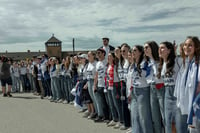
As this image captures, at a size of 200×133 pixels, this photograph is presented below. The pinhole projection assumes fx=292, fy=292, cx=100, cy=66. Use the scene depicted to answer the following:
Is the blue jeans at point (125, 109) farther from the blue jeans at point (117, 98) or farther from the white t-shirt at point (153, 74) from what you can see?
the white t-shirt at point (153, 74)

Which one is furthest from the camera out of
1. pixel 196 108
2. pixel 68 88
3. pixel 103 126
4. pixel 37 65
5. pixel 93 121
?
pixel 37 65

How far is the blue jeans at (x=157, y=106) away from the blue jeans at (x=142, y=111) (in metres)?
0.10

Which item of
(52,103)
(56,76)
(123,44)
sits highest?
(123,44)

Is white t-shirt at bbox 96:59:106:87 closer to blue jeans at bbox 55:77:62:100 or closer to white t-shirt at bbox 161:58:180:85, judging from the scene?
white t-shirt at bbox 161:58:180:85

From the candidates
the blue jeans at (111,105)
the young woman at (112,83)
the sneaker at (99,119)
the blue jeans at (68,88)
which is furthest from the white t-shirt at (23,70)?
the young woman at (112,83)

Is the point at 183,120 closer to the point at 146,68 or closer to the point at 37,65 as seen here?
the point at 146,68

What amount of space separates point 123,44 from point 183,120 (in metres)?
2.90

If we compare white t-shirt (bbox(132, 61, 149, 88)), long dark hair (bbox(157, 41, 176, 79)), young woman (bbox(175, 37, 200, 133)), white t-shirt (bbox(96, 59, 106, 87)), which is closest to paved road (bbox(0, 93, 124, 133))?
white t-shirt (bbox(96, 59, 106, 87))

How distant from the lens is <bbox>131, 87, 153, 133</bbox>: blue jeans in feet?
16.7

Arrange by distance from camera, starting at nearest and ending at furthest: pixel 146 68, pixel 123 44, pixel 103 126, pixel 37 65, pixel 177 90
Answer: pixel 177 90 → pixel 146 68 → pixel 123 44 → pixel 103 126 → pixel 37 65

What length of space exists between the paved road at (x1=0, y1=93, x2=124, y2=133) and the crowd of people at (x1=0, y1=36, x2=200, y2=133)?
0.42m

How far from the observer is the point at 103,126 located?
7.55 m

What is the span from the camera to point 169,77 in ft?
15.0

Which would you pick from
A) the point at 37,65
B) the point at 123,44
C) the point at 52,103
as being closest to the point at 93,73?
the point at 123,44
